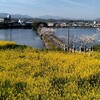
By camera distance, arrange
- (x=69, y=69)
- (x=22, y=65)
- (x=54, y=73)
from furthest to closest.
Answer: (x=22, y=65), (x=69, y=69), (x=54, y=73)

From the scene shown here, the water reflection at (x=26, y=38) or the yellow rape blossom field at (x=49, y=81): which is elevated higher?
the yellow rape blossom field at (x=49, y=81)

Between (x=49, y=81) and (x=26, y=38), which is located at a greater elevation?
(x=49, y=81)

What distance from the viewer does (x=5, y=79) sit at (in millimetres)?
10844

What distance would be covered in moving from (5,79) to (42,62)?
4.34 m

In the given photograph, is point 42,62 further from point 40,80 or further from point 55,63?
point 40,80

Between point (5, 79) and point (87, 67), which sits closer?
point (5, 79)

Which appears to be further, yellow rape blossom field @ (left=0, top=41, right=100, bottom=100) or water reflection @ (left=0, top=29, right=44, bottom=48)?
water reflection @ (left=0, top=29, right=44, bottom=48)

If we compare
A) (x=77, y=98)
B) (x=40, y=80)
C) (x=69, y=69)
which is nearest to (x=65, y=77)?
(x=40, y=80)

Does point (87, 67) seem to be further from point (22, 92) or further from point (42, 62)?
point (22, 92)

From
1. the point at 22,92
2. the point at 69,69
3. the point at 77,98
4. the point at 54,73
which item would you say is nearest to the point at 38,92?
the point at 22,92

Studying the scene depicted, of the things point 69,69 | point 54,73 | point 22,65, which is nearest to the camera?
point 54,73

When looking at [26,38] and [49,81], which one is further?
[26,38]

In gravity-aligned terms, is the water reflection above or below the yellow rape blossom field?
below

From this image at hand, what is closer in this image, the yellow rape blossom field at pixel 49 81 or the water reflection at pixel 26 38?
the yellow rape blossom field at pixel 49 81
